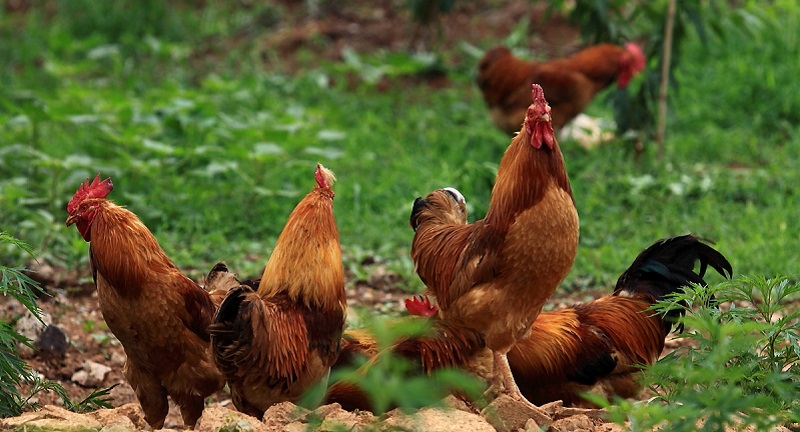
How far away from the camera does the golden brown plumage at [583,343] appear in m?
4.48

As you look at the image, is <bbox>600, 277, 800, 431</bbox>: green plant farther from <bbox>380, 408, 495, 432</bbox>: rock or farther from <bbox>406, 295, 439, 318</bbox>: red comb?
<bbox>406, 295, 439, 318</bbox>: red comb

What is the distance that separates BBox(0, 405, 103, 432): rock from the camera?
3369mm

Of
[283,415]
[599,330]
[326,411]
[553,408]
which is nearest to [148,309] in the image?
[283,415]

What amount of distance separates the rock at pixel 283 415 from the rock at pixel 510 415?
68cm

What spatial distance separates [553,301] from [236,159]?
302 centimetres

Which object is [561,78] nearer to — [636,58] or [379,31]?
[636,58]

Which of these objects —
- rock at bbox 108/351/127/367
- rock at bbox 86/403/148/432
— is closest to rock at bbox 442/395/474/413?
rock at bbox 86/403/148/432

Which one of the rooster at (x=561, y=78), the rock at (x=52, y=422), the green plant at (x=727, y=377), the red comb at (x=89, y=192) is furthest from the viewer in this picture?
the rooster at (x=561, y=78)

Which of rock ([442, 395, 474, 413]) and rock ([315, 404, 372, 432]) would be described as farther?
rock ([442, 395, 474, 413])

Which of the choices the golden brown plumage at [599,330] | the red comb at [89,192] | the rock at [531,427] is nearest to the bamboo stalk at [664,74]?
the golden brown plumage at [599,330]

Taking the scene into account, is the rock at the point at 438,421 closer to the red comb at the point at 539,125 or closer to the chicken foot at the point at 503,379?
the chicken foot at the point at 503,379

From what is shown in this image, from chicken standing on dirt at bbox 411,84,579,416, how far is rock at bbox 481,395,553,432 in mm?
160

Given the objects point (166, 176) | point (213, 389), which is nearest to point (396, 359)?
point (213, 389)

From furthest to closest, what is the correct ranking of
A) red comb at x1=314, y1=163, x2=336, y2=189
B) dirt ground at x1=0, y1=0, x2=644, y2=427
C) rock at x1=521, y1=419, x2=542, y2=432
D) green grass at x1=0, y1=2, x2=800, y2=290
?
dirt ground at x1=0, y1=0, x2=644, y2=427 → green grass at x1=0, y1=2, x2=800, y2=290 → red comb at x1=314, y1=163, x2=336, y2=189 → rock at x1=521, y1=419, x2=542, y2=432
